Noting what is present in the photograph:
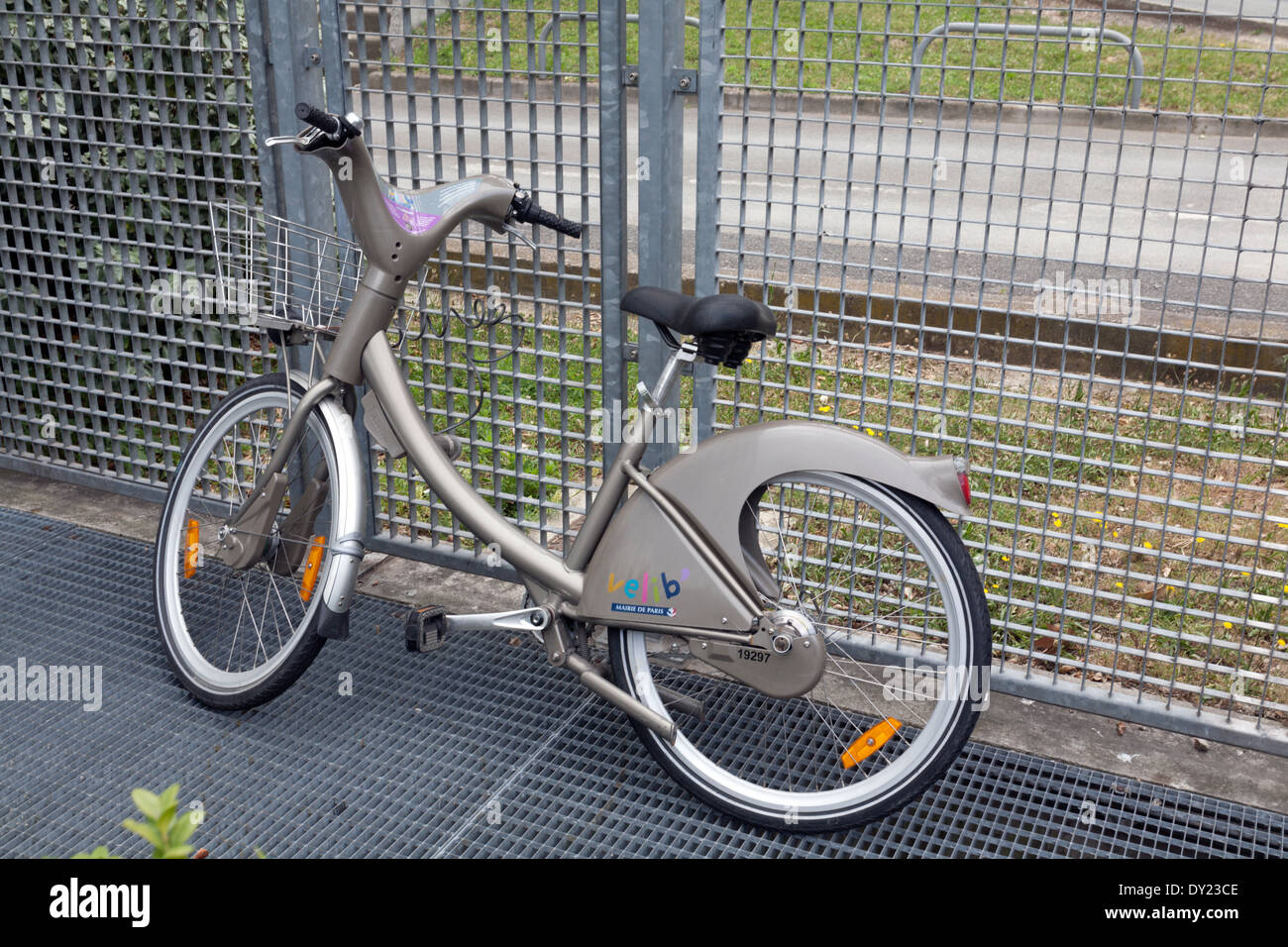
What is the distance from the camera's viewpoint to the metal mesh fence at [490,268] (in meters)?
3.54

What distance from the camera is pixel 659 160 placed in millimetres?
3359

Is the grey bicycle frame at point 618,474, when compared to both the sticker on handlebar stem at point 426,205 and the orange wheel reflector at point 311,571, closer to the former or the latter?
the sticker on handlebar stem at point 426,205

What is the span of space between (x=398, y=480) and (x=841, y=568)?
156 cm

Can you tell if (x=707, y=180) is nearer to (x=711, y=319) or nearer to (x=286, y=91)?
(x=711, y=319)

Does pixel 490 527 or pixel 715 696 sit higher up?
pixel 490 527

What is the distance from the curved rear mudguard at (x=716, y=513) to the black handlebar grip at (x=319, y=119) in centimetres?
110

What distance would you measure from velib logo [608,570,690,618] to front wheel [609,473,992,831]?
105 mm

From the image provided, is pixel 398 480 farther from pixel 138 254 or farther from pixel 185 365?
pixel 138 254

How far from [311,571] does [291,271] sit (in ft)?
2.76

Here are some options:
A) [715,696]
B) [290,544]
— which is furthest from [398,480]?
[715,696]

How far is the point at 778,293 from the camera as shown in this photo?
535 cm

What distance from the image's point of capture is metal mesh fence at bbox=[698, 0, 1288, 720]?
3.10m

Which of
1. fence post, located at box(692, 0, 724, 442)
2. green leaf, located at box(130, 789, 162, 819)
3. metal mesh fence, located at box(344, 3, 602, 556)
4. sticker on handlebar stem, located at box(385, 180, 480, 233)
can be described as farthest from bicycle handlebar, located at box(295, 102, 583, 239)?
green leaf, located at box(130, 789, 162, 819)
